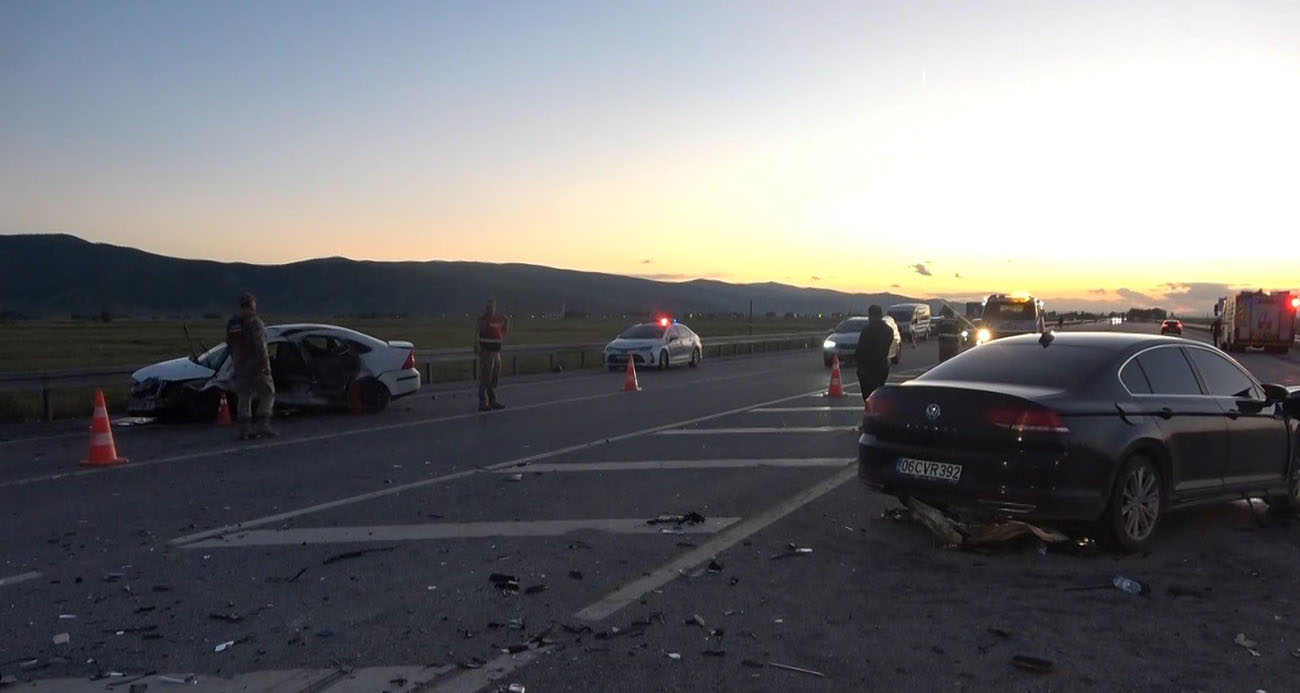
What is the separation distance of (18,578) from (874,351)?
1056cm

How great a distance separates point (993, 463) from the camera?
6965 millimetres

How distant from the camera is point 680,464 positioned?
11258 mm

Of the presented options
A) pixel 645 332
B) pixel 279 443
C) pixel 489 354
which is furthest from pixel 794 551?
pixel 645 332

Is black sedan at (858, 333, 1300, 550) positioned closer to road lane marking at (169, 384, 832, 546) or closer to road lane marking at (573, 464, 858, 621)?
road lane marking at (573, 464, 858, 621)

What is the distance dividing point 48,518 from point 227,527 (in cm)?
169

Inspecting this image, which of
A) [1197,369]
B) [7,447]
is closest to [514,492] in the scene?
[1197,369]

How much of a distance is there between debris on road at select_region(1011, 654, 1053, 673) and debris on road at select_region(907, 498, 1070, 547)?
2324 millimetres

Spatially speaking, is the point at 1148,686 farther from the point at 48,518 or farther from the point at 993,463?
the point at 48,518

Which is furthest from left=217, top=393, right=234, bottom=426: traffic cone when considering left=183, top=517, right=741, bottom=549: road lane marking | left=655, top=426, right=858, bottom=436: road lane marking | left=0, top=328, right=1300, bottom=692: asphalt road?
left=183, top=517, right=741, bottom=549: road lane marking

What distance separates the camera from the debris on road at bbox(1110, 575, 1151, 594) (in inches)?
243

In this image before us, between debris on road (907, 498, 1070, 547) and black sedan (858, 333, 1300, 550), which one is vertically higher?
black sedan (858, 333, 1300, 550)


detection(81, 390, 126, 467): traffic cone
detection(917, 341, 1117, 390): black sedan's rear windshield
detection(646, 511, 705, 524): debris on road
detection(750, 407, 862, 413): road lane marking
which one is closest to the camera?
detection(917, 341, 1117, 390): black sedan's rear windshield

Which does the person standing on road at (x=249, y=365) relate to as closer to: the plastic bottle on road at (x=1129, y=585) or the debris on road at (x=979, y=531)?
the debris on road at (x=979, y=531)

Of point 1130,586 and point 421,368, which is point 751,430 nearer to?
point 1130,586
